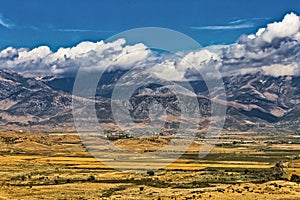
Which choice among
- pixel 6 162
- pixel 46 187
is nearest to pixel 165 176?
pixel 46 187

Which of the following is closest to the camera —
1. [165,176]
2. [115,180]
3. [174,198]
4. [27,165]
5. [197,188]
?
[174,198]

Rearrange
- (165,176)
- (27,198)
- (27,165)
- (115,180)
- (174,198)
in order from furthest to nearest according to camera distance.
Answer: (27,165) < (165,176) < (115,180) < (27,198) < (174,198)

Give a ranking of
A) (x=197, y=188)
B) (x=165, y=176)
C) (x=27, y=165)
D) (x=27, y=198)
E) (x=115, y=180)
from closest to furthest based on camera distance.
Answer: (x=27, y=198) → (x=197, y=188) → (x=115, y=180) → (x=165, y=176) → (x=27, y=165)

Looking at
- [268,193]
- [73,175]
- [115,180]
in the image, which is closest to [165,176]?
[115,180]

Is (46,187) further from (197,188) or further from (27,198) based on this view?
(197,188)

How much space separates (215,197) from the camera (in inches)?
2864

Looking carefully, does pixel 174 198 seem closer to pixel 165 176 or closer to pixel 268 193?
pixel 268 193

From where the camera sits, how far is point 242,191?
7831 centimetres

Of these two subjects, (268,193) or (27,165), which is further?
(27,165)

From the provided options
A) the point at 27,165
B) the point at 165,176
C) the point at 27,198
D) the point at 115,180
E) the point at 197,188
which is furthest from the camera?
the point at 27,165

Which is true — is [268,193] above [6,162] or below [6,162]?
below

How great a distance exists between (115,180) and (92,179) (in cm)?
536

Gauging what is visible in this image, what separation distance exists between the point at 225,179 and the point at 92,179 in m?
29.4

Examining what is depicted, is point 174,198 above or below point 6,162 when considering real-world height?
below
